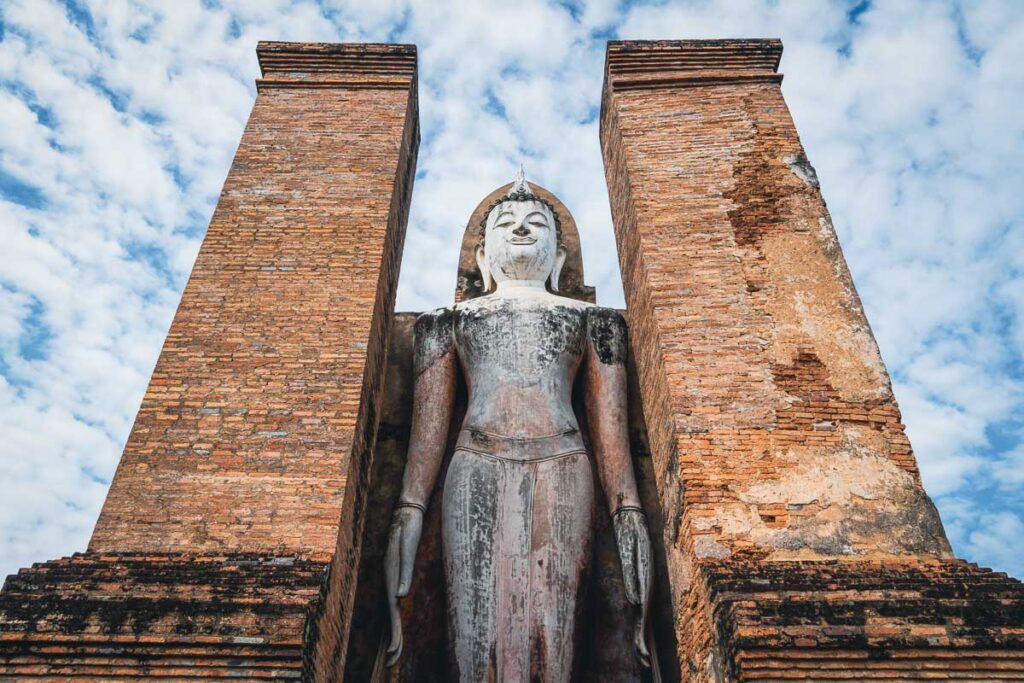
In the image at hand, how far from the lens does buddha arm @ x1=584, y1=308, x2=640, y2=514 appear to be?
557 cm

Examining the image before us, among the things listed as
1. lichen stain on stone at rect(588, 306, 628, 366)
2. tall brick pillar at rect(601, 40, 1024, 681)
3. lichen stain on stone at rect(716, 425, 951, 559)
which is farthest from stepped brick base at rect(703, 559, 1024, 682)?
lichen stain on stone at rect(588, 306, 628, 366)

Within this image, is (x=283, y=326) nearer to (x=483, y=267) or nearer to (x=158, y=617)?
(x=483, y=267)

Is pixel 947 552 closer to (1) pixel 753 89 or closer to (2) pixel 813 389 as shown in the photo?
(2) pixel 813 389

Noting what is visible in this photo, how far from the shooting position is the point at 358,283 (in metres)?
5.91

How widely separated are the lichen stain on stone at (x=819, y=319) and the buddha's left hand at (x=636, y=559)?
55.1 inches

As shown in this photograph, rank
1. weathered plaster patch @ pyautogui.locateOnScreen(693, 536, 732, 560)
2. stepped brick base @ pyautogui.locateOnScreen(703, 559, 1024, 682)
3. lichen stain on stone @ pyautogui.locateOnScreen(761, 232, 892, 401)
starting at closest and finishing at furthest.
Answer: stepped brick base @ pyautogui.locateOnScreen(703, 559, 1024, 682) → weathered plaster patch @ pyautogui.locateOnScreen(693, 536, 732, 560) → lichen stain on stone @ pyautogui.locateOnScreen(761, 232, 892, 401)

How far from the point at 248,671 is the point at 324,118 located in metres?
4.86

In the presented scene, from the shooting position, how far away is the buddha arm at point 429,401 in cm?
561

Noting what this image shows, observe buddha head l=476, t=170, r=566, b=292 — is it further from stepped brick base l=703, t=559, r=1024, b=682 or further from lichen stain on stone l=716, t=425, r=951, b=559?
stepped brick base l=703, t=559, r=1024, b=682

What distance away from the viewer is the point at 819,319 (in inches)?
218

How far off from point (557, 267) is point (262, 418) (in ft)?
9.51

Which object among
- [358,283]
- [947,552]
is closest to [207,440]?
[358,283]

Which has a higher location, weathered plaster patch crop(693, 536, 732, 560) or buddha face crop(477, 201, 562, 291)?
buddha face crop(477, 201, 562, 291)

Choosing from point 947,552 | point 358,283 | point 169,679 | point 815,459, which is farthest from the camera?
point 358,283
